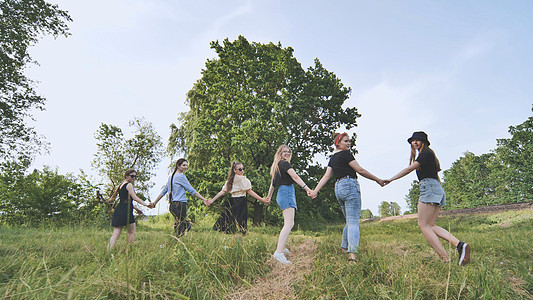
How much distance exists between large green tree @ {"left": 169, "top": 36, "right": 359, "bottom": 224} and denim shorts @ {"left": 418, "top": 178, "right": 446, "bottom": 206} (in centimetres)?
944

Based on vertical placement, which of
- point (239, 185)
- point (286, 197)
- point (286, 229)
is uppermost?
point (239, 185)

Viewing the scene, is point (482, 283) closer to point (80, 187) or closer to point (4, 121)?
point (80, 187)

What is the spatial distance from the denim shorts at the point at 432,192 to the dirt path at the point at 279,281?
2.06 metres

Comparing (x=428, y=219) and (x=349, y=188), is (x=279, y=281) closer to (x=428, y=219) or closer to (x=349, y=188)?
(x=349, y=188)

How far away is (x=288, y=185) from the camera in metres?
5.27

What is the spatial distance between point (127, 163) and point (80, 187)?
4473 millimetres

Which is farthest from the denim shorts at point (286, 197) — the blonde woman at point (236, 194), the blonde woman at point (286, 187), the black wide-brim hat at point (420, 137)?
the blonde woman at point (236, 194)

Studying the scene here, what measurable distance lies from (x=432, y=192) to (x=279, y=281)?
2838mm

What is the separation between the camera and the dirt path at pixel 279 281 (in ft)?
11.0

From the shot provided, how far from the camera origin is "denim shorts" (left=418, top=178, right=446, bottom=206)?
4680 mm

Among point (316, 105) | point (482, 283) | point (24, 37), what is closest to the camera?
point (482, 283)

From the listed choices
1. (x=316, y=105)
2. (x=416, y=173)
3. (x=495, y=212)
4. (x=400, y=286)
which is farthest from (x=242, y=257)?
(x=495, y=212)

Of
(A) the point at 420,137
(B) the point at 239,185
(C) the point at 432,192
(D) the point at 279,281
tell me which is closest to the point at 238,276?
(D) the point at 279,281

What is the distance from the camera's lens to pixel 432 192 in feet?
15.5
